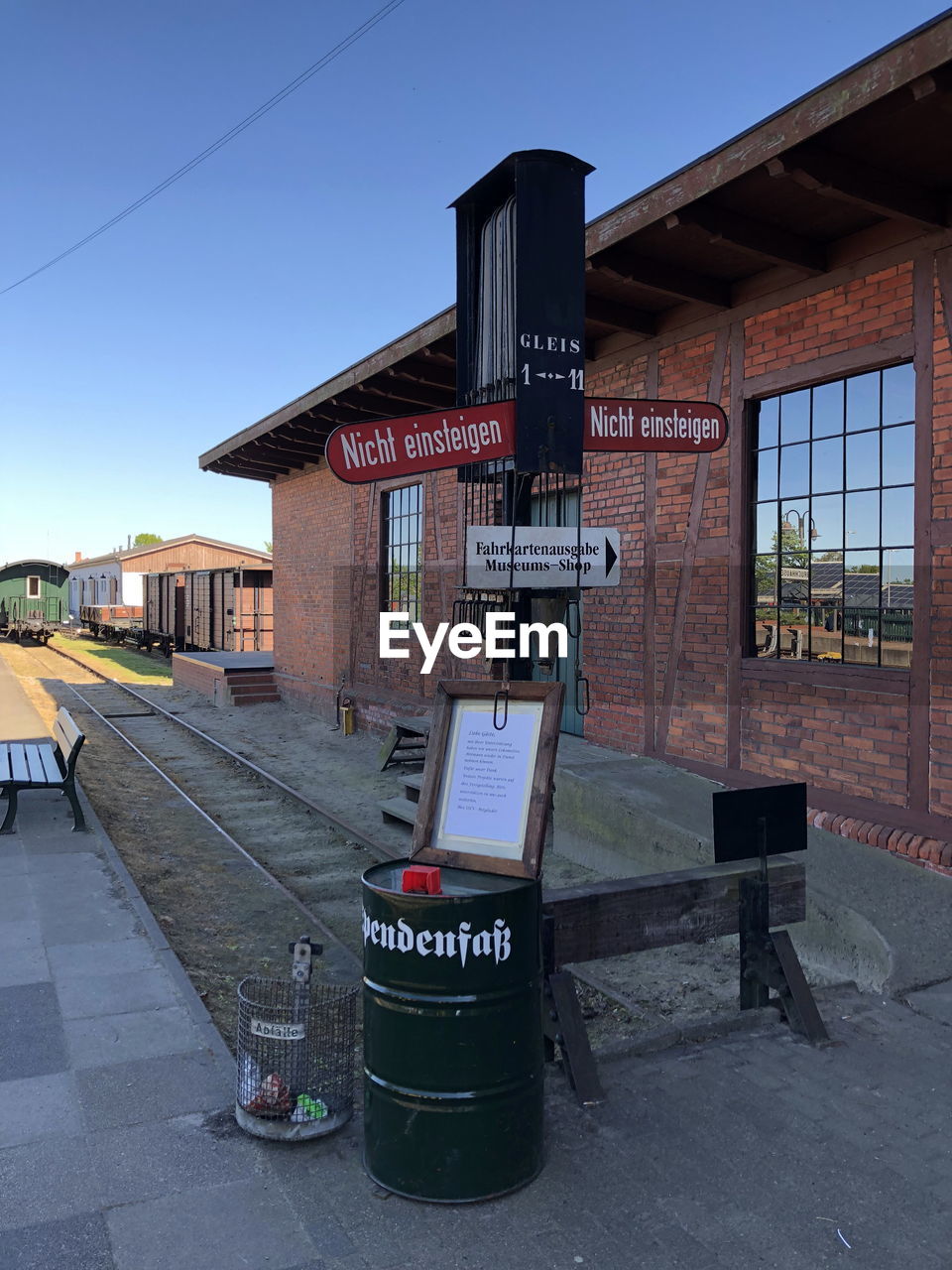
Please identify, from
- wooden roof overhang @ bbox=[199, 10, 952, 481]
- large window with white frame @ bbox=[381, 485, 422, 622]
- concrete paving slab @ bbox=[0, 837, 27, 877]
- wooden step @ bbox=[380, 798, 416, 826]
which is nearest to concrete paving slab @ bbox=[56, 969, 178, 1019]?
concrete paving slab @ bbox=[0, 837, 27, 877]

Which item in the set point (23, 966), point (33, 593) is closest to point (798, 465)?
point (23, 966)

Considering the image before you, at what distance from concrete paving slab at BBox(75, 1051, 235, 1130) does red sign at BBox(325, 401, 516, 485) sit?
2531 mm

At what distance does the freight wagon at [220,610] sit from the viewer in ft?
87.5

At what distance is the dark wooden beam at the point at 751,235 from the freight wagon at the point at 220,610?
2108 cm

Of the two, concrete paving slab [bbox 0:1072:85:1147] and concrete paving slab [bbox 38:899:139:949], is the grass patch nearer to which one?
concrete paving slab [bbox 38:899:139:949]

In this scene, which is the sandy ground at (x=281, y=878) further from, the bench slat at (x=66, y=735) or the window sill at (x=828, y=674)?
the window sill at (x=828, y=674)

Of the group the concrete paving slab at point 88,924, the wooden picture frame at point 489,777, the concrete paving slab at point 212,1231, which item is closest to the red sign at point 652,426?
the wooden picture frame at point 489,777

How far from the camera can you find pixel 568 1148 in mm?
3459

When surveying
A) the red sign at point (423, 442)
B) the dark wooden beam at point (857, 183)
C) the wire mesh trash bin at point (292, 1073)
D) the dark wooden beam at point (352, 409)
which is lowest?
the wire mesh trash bin at point (292, 1073)

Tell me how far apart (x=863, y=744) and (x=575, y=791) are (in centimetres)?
240

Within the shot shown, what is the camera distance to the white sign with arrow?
13.1ft

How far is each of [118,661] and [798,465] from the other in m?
31.3

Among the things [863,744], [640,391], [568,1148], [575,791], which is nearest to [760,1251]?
[568,1148]

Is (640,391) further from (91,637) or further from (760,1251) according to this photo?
(91,637)
